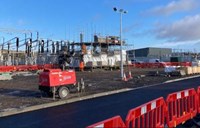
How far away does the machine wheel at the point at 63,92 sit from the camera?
17975 millimetres

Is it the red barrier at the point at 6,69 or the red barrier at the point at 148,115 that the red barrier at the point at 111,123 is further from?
the red barrier at the point at 6,69

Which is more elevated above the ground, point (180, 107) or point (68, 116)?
point (180, 107)

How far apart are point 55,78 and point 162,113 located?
10371 millimetres

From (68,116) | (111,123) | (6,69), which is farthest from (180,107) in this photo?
(6,69)

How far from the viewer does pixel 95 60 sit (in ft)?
190

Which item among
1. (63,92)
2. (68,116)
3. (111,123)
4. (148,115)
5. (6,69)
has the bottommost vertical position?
(68,116)

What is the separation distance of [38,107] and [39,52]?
5167cm

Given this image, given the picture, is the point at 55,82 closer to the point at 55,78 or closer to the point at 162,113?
the point at 55,78

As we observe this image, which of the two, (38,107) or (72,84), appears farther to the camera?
(72,84)

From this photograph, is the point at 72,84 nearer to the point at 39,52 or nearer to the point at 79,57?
the point at 79,57

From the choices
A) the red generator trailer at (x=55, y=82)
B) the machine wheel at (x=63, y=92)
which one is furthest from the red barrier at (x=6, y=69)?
the machine wheel at (x=63, y=92)

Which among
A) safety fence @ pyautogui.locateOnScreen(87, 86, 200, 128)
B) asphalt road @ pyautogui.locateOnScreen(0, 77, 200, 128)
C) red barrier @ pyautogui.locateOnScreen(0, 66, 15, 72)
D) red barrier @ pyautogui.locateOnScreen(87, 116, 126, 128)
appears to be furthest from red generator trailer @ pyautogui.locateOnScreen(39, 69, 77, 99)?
red barrier @ pyautogui.locateOnScreen(0, 66, 15, 72)

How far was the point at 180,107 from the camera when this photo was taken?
986 centimetres

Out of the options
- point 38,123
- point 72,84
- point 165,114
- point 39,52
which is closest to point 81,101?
point 72,84
